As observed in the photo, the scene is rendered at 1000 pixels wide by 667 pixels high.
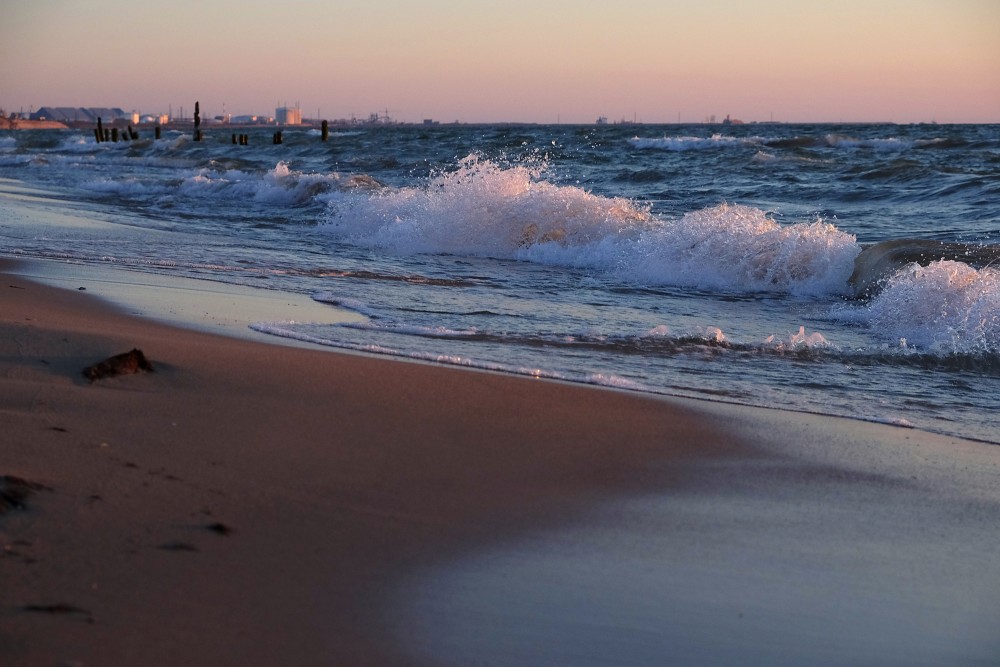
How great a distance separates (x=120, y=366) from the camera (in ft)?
14.1

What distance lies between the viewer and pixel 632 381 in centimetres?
518

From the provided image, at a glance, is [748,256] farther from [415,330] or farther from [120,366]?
[120,366]

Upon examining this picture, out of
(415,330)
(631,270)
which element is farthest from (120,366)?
(631,270)

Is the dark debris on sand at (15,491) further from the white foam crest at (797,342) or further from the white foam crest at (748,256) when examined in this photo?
the white foam crest at (748,256)

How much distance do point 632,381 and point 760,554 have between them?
2.20 m

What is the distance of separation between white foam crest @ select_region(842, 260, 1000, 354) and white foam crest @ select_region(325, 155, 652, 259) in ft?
14.8

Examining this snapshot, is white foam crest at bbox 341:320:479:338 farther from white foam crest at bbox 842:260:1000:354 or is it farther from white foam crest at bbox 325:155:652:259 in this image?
white foam crest at bbox 325:155:652:259

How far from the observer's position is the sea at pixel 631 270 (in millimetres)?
5613

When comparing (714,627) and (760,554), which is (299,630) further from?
(760,554)

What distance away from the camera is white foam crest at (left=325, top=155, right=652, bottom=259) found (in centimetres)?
1225

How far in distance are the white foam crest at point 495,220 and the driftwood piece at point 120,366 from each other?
23.6 ft

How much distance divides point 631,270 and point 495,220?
2907 millimetres

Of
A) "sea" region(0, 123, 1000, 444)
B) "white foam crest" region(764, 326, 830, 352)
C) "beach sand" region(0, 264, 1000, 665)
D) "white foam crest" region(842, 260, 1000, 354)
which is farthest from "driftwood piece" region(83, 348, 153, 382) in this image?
"white foam crest" region(842, 260, 1000, 354)

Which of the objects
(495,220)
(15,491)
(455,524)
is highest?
(495,220)
